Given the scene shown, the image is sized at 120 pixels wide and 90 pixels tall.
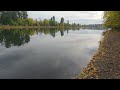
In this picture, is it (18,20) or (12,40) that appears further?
(18,20)

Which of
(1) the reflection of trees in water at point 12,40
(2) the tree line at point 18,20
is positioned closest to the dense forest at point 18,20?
(2) the tree line at point 18,20

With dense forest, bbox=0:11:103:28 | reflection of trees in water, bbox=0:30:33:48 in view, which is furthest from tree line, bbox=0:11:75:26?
reflection of trees in water, bbox=0:30:33:48

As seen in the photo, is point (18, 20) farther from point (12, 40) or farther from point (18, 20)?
point (12, 40)

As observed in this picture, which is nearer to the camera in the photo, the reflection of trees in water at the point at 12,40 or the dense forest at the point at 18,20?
the reflection of trees in water at the point at 12,40

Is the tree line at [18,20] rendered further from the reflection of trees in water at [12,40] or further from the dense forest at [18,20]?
the reflection of trees in water at [12,40]

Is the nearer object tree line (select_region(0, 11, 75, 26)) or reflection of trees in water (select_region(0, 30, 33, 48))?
reflection of trees in water (select_region(0, 30, 33, 48))

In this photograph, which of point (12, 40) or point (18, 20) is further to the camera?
point (18, 20)

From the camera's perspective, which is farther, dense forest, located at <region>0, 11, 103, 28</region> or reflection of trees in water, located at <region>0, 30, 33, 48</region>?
dense forest, located at <region>0, 11, 103, 28</region>

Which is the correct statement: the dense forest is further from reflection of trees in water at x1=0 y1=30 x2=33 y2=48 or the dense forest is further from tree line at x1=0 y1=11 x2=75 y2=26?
reflection of trees in water at x1=0 y1=30 x2=33 y2=48

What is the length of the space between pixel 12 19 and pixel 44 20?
40173 millimetres

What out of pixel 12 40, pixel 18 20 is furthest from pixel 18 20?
pixel 12 40
